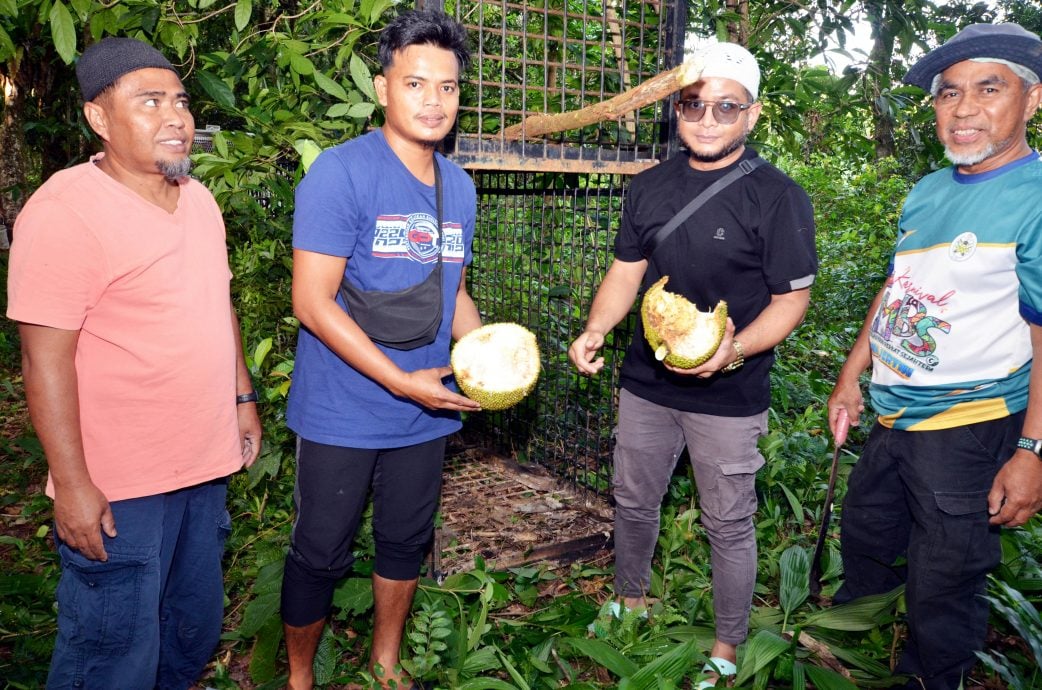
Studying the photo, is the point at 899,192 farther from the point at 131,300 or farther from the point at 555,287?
the point at 131,300

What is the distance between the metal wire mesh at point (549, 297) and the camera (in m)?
3.54

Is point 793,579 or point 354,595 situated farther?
point 793,579

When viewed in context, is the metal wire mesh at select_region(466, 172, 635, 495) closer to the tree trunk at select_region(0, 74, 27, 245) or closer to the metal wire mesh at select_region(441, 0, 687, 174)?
the metal wire mesh at select_region(441, 0, 687, 174)

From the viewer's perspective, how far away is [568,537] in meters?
3.43

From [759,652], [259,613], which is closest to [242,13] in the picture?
[259,613]

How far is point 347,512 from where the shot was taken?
2.14m

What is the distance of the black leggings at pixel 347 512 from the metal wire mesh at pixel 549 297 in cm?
130

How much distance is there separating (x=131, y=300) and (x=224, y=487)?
0.64m

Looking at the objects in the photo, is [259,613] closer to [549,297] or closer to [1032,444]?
[549,297]

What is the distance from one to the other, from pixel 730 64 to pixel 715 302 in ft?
2.43

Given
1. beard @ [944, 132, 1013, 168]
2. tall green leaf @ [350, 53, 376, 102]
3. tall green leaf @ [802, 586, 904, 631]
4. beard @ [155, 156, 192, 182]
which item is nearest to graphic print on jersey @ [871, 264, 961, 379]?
beard @ [944, 132, 1013, 168]

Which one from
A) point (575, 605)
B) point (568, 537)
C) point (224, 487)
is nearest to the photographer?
point (224, 487)

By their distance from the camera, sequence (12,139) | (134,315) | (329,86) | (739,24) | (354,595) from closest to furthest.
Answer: (134,315) → (329,86) → (354,595) → (739,24) → (12,139)

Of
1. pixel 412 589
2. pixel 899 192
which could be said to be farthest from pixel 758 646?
pixel 899 192
